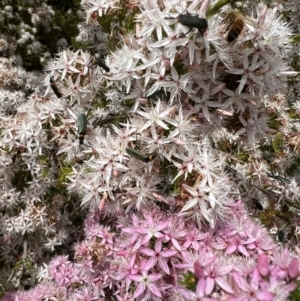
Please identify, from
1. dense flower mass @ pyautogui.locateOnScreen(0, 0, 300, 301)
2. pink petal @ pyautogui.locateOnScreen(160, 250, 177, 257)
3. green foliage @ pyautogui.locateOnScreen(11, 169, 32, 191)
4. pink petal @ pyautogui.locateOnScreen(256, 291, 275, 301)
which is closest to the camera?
pink petal @ pyautogui.locateOnScreen(256, 291, 275, 301)

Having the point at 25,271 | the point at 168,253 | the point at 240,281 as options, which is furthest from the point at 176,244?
the point at 25,271

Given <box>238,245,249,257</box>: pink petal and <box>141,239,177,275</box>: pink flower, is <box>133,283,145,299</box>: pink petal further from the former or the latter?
<box>238,245,249,257</box>: pink petal

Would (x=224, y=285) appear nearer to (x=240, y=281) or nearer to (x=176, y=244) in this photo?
(x=240, y=281)

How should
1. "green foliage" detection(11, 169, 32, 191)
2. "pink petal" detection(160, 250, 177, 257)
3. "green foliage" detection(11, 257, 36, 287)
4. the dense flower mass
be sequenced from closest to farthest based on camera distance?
the dense flower mass < "pink petal" detection(160, 250, 177, 257) < "green foliage" detection(11, 169, 32, 191) < "green foliage" detection(11, 257, 36, 287)

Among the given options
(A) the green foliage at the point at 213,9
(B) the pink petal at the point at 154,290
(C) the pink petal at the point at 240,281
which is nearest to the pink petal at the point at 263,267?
(C) the pink petal at the point at 240,281

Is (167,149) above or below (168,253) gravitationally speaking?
above

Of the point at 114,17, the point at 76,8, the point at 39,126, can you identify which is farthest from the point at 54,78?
the point at 76,8

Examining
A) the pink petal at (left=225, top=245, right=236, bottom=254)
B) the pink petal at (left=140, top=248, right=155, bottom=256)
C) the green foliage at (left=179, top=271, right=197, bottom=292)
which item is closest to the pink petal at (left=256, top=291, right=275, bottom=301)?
the green foliage at (left=179, top=271, right=197, bottom=292)

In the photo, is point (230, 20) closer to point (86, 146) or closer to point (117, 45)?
point (117, 45)

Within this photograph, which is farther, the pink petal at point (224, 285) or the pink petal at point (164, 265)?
the pink petal at point (164, 265)

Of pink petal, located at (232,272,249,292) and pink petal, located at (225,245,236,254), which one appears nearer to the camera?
pink petal, located at (232,272,249,292)

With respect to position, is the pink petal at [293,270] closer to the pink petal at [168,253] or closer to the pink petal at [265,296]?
the pink petal at [265,296]

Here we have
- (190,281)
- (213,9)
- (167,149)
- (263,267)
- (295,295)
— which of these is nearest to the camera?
(295,295)

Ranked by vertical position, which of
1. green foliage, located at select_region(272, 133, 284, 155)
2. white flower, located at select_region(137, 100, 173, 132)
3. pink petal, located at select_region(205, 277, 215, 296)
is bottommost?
green foliage, located at select_region(272, 133, 284, 155)
